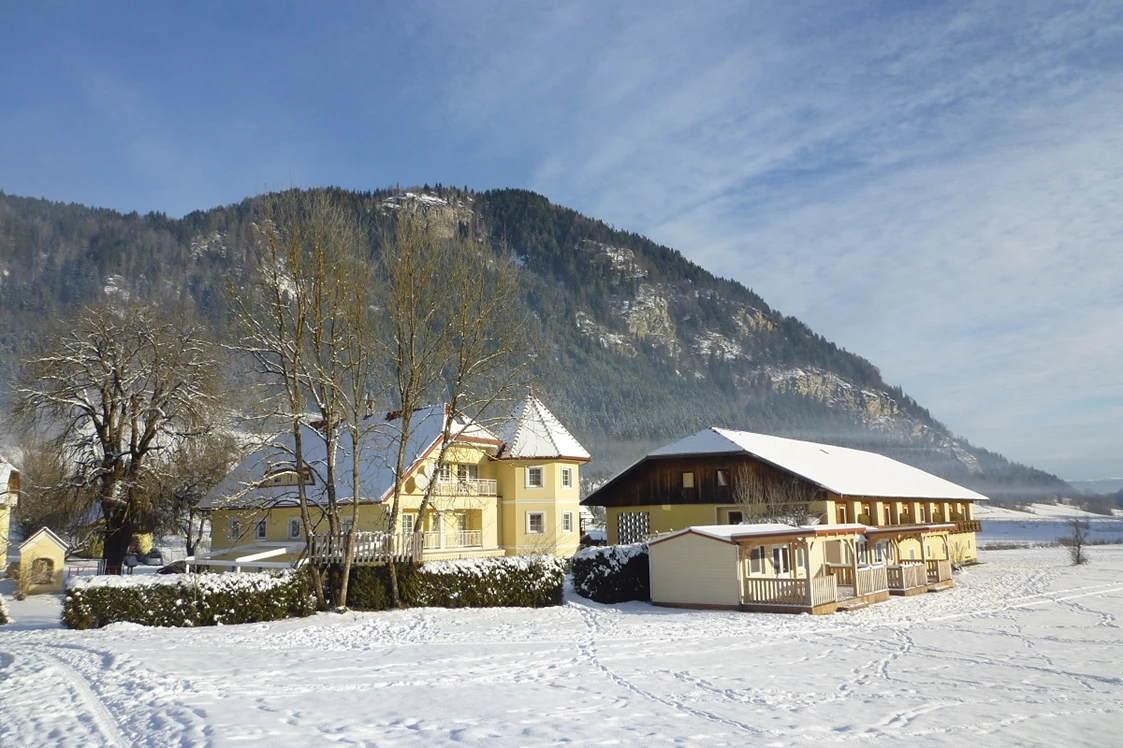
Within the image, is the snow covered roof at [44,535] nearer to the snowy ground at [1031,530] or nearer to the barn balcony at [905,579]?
the barn balcony at [905,579]

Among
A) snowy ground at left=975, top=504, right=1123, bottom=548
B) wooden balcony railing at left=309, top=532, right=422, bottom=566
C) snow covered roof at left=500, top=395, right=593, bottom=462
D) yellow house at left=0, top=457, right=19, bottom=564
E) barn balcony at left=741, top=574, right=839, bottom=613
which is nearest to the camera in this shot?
wooden balcony railing at left=309, top=532, right=422, bottom=566

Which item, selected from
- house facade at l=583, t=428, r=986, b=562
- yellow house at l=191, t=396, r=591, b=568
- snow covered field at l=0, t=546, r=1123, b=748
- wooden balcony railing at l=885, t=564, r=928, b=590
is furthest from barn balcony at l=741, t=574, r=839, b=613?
house facade at l=583, t=428, r=986, b=562

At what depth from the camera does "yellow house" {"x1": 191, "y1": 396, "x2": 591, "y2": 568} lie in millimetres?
35156

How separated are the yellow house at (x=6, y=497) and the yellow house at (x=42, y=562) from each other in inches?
345

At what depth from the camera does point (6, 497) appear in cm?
4141

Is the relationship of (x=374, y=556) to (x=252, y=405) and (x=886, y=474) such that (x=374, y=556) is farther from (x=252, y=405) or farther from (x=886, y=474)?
(x=886, y=474)

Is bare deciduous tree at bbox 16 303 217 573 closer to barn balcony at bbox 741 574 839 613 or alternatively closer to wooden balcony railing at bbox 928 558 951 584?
barn balcony at bbox 741 574 839 613

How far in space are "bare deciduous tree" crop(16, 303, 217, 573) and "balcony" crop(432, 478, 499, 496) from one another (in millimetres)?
10942

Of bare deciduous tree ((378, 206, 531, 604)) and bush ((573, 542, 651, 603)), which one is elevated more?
bare deciduous tree ((378, 206, 531, 604))

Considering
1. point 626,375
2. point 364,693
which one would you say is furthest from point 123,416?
point 626,375

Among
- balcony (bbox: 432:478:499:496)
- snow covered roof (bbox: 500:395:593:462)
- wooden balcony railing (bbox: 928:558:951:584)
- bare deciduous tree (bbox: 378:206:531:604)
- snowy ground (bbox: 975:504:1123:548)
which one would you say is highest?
bare deciduous tree (bbox: 378:206:531:604)

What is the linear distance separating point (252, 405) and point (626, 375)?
491 ft

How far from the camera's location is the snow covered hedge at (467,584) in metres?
25.4

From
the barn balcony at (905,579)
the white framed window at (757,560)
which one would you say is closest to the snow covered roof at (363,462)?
the white framed window at (757,560)
